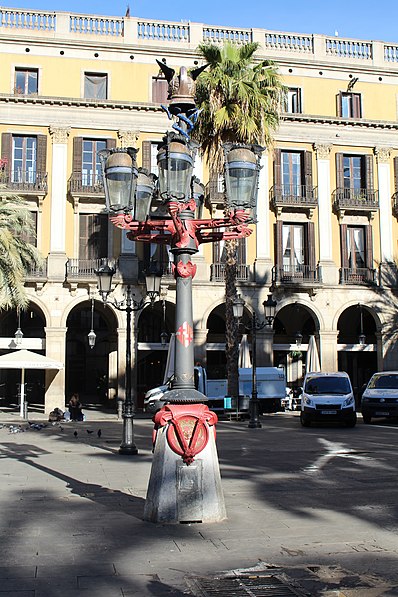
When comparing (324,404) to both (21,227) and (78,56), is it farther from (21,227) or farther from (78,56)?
(78,56)

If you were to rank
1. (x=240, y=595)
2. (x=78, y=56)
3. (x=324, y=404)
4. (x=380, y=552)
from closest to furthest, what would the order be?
(x=240, y=595) → (x=380, y=552) → (x=324, y=404) → (x=78, y=56)

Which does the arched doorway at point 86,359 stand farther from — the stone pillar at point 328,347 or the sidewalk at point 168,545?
the sidewalk at point 168,545

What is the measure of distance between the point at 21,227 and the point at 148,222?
14655 mm

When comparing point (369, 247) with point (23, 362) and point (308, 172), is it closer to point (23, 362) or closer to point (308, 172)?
point (308, 172)

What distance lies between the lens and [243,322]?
1339 inches

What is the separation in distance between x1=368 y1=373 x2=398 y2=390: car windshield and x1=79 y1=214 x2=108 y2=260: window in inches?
520

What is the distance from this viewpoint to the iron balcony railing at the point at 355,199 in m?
33.3

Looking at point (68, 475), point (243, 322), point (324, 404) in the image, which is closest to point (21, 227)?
point (324, 404)

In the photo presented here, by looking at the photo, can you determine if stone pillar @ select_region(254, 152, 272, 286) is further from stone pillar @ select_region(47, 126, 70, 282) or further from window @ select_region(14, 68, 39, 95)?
window @ select_region(14, 68, 39, 95)

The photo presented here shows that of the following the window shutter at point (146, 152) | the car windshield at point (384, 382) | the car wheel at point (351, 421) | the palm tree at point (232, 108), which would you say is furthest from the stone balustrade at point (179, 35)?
the car wheel at point (351, 421)

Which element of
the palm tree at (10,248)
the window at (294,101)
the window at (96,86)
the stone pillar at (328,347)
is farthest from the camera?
the window at (294,101)

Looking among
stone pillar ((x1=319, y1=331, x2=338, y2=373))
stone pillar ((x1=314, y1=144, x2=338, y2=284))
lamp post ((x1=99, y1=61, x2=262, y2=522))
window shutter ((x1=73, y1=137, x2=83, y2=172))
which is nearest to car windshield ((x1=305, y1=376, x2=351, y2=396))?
stone pillar ((x1=319, y1=331, x2=338, y2=373))

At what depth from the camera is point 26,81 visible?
3186 centimetres

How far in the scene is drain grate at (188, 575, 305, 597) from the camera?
5.45 m
